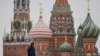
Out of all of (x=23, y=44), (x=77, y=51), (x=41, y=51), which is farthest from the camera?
(x=23, y=44)

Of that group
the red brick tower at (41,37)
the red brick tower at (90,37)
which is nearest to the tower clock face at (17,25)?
the red brick tower at (41,37)

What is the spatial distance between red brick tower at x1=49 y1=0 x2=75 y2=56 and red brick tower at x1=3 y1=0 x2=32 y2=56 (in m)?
12.5

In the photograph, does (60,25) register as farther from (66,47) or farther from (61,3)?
(66,47)

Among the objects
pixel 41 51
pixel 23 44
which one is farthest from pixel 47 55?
pixel 23 44

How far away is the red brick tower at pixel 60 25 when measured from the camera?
236 ft

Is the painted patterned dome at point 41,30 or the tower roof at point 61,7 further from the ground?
the tower roof at point 61,7

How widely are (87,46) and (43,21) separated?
20.2 ft

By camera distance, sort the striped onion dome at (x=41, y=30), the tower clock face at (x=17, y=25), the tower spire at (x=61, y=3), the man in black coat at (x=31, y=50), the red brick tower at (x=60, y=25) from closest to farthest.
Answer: the man in black coat at (x=31, y=50) → the striped onion dome at (x=41, y=30) → the red brick tower at (x=60, y=25) → the tower spire at (x=61, y=3) → the tower clock face at (x=17, y=25)

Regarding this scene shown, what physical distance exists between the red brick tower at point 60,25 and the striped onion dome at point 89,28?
129 inches

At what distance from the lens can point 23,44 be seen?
3369 inches

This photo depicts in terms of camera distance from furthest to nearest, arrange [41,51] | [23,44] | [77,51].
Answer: [23,44], [77,51], [41,51]

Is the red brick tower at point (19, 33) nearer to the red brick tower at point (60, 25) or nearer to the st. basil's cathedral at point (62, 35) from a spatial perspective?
the st. basil's cathedral at point (62, 35)

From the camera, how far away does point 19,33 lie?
286 ft

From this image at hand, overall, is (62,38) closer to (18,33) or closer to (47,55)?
(47,55)
